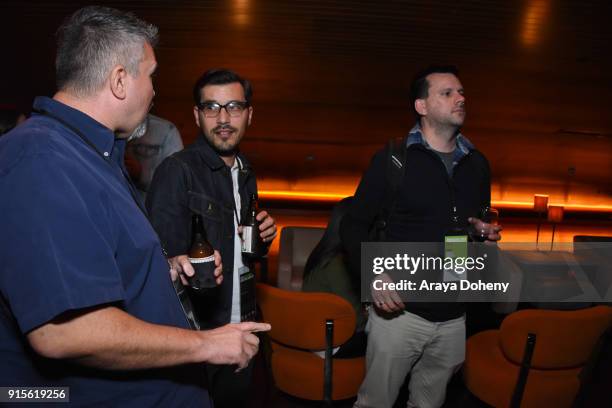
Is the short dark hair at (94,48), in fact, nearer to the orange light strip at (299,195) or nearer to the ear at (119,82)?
the ear at (119,82)

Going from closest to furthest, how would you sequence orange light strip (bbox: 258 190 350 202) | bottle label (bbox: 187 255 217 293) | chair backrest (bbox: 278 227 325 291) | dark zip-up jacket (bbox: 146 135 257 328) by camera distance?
bottle label (bbox: 187 255 217 293), dark zip-up jacket (bbox: 146 135 257 328), chair backrest (bbox: 278 227 325 291), orange light strip (bbox: 258 190 350 202)

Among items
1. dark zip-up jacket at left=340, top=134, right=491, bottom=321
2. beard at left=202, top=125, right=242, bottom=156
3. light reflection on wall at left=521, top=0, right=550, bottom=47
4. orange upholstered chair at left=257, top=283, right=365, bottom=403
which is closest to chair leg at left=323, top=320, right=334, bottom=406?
orange upholstered chair at left=257, top=283, right=365, bottom=403

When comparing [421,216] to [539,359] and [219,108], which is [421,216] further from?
[219,108]

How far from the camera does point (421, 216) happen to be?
209cm

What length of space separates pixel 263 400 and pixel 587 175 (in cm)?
738

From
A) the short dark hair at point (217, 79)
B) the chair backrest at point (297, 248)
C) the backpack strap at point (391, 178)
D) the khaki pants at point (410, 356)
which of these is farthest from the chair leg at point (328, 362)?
the chair backrest at point (297, 248)

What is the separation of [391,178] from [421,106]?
0.43 meters

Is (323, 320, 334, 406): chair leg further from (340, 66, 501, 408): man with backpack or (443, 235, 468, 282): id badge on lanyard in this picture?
(443, 235, 468, 282): id badge on lanyard

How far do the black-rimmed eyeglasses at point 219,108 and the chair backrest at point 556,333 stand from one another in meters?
1.50

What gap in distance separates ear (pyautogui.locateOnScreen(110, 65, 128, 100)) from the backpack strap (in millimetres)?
1350

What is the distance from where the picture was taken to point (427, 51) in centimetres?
532

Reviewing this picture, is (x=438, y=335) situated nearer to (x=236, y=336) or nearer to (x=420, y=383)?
(x=420, y=383)

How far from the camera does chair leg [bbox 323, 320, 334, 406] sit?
2.08 m

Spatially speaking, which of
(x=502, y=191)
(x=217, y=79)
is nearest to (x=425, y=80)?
(x=217, y=79)
